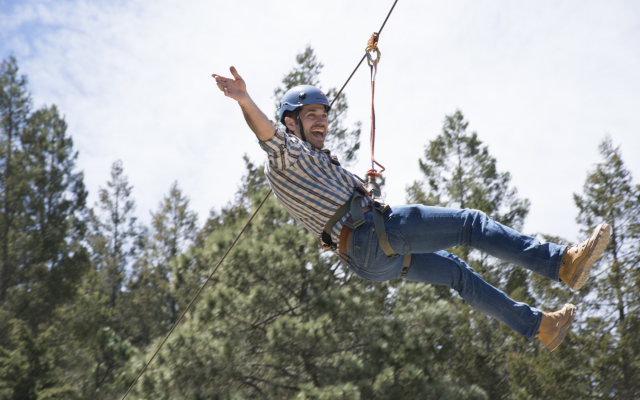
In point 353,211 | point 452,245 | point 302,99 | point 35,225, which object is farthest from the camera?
point 35,225

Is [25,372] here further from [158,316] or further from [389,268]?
[389,268]

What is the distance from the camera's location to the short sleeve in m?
2.75

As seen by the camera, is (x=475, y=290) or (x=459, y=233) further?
(x=475, y=290)

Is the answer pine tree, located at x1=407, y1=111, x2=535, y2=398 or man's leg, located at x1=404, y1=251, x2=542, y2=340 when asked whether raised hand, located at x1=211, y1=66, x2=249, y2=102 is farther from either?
pine tree, located at x1=407, y1=111, x2=535, y2=398

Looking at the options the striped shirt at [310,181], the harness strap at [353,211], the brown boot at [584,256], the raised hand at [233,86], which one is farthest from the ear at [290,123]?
the brown boot at [584,256]

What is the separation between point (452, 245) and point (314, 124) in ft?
3.22

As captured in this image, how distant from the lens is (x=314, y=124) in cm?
320

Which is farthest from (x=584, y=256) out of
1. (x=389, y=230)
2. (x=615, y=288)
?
(x=615, y=288)

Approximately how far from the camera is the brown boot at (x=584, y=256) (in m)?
2.53

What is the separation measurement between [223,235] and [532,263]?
5873 mm

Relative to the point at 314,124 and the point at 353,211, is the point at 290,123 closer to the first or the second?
the point at 314,124

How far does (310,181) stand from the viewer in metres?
2.92

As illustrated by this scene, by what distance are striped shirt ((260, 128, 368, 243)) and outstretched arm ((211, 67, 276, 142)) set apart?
0.60 feet

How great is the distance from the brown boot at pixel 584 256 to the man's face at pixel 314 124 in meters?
1.34
